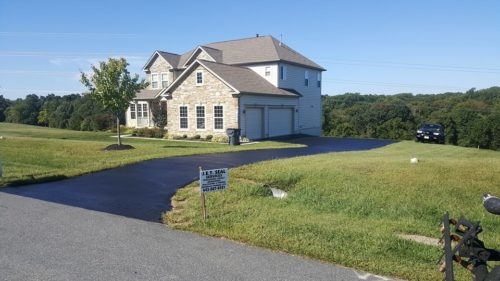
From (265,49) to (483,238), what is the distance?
29.3m

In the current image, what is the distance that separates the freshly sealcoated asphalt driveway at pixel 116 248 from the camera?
537cm

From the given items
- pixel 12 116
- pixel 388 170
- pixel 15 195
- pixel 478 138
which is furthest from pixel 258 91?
pixel 12 116

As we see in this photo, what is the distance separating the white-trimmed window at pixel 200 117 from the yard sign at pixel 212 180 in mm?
22110

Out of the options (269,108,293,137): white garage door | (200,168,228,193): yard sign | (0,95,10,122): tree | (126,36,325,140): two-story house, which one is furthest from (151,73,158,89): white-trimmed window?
(0,95,10,122): tree

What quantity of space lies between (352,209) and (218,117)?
2100 cm

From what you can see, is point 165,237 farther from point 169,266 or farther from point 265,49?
point 265,49

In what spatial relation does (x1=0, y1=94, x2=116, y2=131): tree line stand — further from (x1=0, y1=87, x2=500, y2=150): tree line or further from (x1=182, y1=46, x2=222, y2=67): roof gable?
(x1=182, y1=46, x2=222, y2=67): roof gable

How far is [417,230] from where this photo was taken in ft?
25.3

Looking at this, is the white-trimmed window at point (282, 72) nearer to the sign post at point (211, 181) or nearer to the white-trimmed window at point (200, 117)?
the white-trimmed window at point (200, 117)

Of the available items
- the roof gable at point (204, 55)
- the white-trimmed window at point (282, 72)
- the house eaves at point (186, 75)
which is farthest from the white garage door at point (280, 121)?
the roof gable at point (204, 55)

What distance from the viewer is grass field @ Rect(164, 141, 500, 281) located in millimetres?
6250

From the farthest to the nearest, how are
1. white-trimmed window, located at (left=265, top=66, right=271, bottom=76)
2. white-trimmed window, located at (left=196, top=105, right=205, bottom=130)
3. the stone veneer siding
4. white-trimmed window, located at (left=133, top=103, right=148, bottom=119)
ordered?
white-trimmed window, located at (left=133, top=103, right=148, bottom=119) → white-trimmed window, located at (left=265, top=66, right=271, bottom=76) → white-trimmed window, located at (left=196, top=105, right=205, bottom=130) → the stone veneer siding

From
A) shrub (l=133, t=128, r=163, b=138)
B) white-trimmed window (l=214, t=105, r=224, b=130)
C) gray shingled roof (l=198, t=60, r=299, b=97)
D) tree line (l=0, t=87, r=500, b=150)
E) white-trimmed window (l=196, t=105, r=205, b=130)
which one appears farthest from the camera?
tree line (l=0, t=87, r=500, b=150)

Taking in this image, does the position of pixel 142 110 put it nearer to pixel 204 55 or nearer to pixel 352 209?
pixel 204 55
